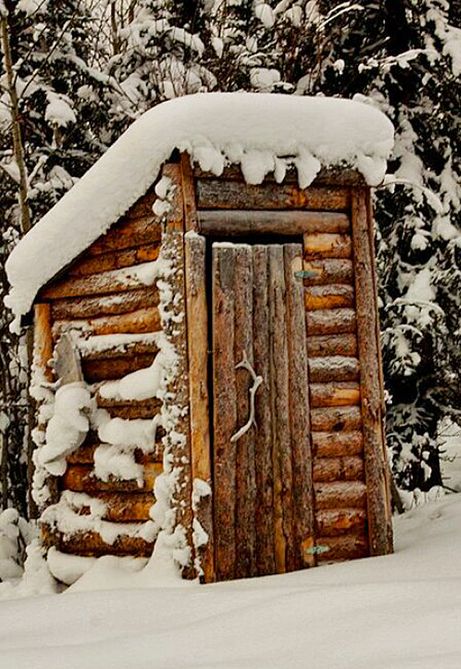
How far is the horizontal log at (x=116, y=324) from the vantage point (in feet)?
18.5

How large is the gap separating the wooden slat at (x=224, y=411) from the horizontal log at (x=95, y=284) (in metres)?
0.65

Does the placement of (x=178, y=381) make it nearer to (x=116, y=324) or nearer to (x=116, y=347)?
(x=116, y=347)

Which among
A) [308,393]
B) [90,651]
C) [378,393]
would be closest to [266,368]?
[308,393]

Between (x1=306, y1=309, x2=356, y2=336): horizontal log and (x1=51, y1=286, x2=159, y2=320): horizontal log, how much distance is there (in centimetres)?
105

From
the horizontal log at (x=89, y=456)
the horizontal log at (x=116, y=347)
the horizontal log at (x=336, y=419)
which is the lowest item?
the horizontal log at (x=89, y=456)

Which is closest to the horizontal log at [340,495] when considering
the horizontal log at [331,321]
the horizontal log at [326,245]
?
the horizontal log at [331,321]

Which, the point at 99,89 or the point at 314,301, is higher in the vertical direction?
the point at 99,89

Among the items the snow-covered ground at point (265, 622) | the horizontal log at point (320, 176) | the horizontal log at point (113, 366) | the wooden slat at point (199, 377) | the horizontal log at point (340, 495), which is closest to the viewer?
the snow-covered ground at point (265, 622)

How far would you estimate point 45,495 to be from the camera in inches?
248

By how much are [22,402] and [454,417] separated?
505 centimetres

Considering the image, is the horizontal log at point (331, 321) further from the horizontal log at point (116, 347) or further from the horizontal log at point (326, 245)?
the horizontal log at point (116, 347)

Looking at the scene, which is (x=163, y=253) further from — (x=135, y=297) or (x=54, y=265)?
(x=54, y=265)

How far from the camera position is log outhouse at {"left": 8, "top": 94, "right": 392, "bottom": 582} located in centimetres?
520

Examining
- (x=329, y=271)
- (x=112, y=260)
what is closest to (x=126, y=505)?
(x=112, y=260)
